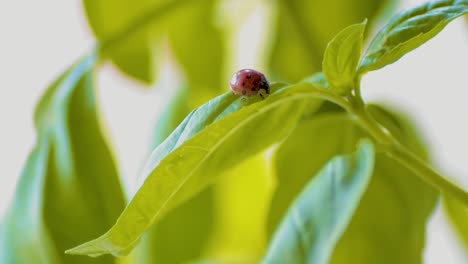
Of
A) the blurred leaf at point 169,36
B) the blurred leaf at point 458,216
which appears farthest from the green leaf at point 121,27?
the blurred leaf at point 458,216

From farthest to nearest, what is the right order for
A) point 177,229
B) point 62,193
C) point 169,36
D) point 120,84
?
1. point 120,84
2. point 169,36
3. point 177,229
4. point 62,193

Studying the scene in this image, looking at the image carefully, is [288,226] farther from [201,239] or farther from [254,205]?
[254,205]

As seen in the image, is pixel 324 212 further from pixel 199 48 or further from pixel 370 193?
pixel 199 48

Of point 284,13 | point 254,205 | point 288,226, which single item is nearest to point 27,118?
point 254,205

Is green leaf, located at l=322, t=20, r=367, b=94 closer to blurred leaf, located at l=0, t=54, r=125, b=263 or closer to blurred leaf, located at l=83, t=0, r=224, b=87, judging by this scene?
blurred leaf, located at l=0, t=54, r=125, b=263

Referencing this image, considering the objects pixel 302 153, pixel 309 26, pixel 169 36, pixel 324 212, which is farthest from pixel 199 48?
pixel 324 212

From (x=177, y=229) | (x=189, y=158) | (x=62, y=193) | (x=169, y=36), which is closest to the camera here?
(x=189, y=158)

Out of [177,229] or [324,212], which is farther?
[177,229]
